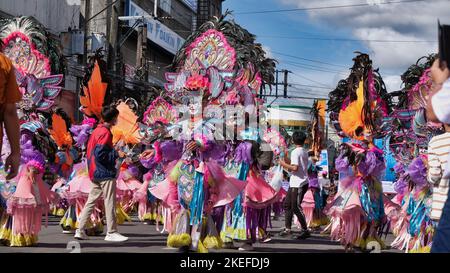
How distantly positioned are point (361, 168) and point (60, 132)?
6202mm

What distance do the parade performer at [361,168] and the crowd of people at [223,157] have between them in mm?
15

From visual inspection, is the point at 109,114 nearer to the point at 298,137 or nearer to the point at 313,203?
the point at 298,137

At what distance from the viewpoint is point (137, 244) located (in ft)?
31.1

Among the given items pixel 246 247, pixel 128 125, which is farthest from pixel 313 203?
pixel 246 247

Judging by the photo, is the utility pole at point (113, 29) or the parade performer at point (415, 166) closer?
the parade performer at point (415, 166)

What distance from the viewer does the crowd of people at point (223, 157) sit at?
323 inches

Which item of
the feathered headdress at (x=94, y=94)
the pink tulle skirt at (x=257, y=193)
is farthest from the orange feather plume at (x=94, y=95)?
the pink tulle skirt at (x=257, y=193)

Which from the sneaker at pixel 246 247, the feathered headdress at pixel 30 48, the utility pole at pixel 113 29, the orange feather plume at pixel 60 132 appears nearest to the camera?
the sneaker at pixel 246 247

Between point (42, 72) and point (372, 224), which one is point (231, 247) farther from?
point (42, 72)

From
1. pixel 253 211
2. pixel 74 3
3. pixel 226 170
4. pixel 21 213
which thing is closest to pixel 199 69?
pixel 226 170

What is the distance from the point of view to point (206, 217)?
8.17 m

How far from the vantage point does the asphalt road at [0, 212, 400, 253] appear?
853 centimetres

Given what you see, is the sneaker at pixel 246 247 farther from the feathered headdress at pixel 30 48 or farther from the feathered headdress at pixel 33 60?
the feathered headdress at pixel 30 48

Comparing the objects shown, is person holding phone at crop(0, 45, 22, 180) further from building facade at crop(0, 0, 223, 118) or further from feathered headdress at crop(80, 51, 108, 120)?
building facade at crop(0, 0, 223, 118)
